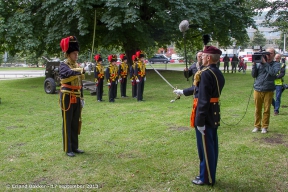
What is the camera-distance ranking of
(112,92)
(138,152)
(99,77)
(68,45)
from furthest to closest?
(99,77) → (112,92) → (138,152) → (68,45)

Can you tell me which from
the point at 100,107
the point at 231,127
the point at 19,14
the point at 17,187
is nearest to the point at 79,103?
the point at 17,187

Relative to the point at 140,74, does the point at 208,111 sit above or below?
below

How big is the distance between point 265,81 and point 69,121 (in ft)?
14.4

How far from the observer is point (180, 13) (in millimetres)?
19344

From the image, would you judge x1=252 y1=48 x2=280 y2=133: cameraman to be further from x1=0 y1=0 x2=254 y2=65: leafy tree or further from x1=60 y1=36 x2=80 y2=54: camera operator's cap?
x1=0 y1=0 x2=254 y2=65: leafy tree

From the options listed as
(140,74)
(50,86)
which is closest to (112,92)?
(140,74)

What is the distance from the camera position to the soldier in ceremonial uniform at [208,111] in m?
4.77

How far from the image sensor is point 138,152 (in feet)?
22.2

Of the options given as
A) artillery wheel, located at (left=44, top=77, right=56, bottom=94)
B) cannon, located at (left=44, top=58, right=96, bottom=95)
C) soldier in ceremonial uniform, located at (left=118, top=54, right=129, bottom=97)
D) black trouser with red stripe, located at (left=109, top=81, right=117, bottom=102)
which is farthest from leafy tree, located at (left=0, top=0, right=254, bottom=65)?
black trouser with red stripe, located at (left=109, top=81, right=117, bottom=102)

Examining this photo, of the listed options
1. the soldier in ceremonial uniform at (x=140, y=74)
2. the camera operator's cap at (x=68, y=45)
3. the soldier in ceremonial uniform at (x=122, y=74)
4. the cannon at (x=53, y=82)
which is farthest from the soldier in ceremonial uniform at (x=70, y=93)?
the cannon at (x=53, y=82)

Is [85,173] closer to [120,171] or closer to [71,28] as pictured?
[120,171]

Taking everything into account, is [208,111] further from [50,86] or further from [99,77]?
[50,86]

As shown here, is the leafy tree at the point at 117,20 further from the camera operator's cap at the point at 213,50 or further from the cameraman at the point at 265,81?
the camera operator's cap at the point at 213,50

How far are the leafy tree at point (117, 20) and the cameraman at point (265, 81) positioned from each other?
10758mm
